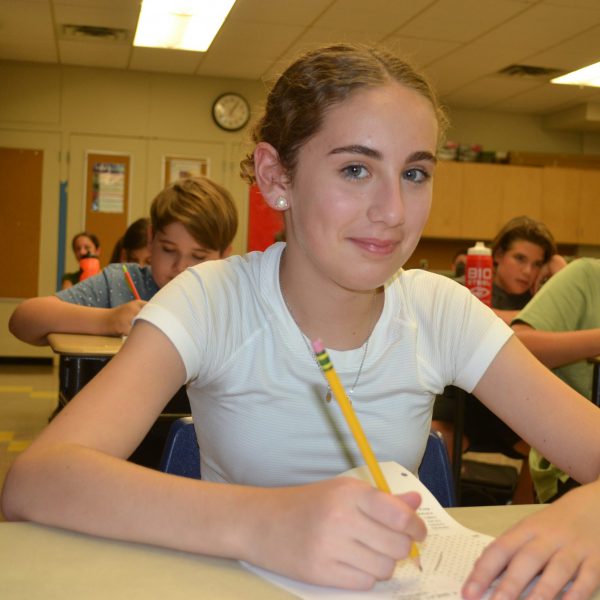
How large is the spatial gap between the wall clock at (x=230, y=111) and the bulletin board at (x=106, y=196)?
2.89 feet

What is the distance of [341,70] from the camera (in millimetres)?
1104

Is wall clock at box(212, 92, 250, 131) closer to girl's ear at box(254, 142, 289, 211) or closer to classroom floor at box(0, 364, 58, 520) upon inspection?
classroom floor at box(0, 364, 58, 520)

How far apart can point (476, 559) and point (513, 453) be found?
86.9 inches

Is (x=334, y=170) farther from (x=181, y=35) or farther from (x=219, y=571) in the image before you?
(x=181, y=35)

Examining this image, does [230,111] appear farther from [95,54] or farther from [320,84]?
[320,84]

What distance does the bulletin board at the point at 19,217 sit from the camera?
6988mm

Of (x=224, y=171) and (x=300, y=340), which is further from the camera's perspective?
(x=224, y=171)

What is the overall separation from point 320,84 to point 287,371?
0.39 meters

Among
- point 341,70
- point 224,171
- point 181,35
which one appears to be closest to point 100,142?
point 224,171

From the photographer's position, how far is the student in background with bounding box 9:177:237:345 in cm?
233

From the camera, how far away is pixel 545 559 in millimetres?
720

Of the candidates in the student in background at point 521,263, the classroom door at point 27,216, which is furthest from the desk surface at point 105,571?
the classroom door at point 27,216

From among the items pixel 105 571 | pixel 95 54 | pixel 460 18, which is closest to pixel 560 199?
pixel 460 18

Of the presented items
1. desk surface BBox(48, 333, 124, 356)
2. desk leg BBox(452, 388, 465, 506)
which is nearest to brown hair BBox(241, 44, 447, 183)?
desk surface BBox(48, 333, 124, 356)
